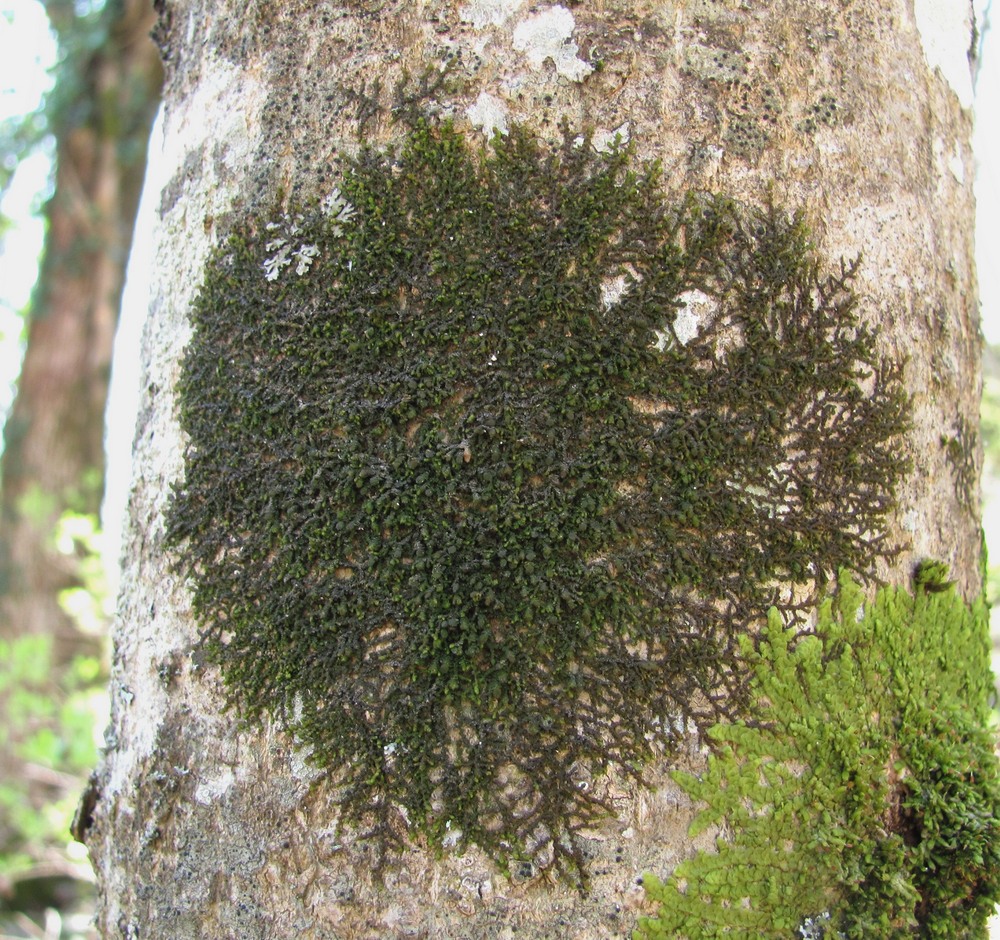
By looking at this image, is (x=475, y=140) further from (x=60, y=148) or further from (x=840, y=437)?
(x=60, y=148)

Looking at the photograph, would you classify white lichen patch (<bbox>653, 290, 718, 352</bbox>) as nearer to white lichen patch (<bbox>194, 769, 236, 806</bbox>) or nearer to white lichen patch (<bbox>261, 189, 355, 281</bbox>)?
white lichen patch (<bbox>261, 189, 355, 281</bbox>)

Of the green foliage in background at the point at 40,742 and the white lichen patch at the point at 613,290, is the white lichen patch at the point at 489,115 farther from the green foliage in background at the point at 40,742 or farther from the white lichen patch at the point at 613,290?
the green foliage in background at the point at 40,742

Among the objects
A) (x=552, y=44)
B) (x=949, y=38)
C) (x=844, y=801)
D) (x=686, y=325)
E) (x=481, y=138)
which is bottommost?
(x=844, y=801)

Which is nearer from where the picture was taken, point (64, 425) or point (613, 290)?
point (613, 290)

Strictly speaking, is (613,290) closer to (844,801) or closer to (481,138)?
(481,138)

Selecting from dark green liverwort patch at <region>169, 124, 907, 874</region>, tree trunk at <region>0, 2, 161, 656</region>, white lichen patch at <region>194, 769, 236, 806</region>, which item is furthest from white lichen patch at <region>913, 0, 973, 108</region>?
tree trunk at <region>0, 2, 161, 656</region>

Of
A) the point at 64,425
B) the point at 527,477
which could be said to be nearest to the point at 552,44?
the point at 527,477

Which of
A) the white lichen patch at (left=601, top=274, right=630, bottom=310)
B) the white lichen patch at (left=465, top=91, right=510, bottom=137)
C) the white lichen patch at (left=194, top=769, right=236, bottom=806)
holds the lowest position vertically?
the white lichen patch at (left=194, top=769, right=236, bottom=806)
